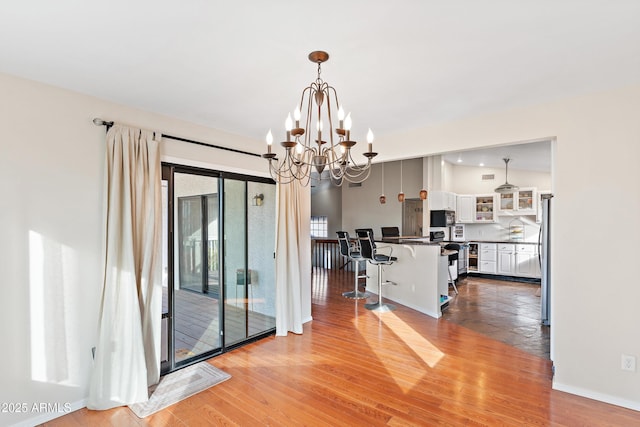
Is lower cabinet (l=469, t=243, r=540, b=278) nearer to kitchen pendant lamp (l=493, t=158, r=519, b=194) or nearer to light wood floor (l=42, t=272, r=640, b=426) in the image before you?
kitchen pendant lamp (l=493, t=158, r=519, b=194)

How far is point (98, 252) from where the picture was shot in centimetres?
270

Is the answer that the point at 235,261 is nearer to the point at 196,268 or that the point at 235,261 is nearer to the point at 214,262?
the point at 214,262

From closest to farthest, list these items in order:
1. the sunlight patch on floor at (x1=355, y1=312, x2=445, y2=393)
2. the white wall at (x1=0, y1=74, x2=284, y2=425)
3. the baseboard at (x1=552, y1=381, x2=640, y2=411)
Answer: the white wall at (x1=0, y1=74, x2=284, y2=425) < the baseboard at (x1=552, y1=381, x2=640, y2=411) < the sunlight patch on floor at (x1=355, y1=312, x2=445, y2=393)

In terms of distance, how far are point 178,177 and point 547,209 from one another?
4612mm

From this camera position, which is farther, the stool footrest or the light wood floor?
the stool footrest

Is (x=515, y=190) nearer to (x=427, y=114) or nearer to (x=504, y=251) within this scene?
(x=504, y=251)

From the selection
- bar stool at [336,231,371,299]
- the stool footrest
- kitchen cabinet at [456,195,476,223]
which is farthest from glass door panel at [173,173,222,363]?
kitchen cabinet at [456,195,476,223]

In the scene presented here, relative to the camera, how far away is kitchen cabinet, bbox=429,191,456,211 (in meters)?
8.02

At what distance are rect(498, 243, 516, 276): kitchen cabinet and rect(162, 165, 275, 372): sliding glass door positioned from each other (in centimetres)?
623

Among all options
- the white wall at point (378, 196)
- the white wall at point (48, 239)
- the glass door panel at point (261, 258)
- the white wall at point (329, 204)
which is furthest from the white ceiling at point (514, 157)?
the white wall at point (48, 239)

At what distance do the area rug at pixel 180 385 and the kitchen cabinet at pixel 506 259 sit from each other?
7.24 metres

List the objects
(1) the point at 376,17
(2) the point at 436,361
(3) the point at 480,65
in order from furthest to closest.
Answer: (2) the point at 436,361 < (3) the point at 480,65 < (1) the point at 376,17

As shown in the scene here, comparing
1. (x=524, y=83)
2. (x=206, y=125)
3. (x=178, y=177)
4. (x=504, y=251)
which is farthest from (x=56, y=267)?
(x=504, y=251)

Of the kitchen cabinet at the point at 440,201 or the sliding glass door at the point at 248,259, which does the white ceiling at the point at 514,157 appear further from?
the sliding glass door at the point at 248,259
